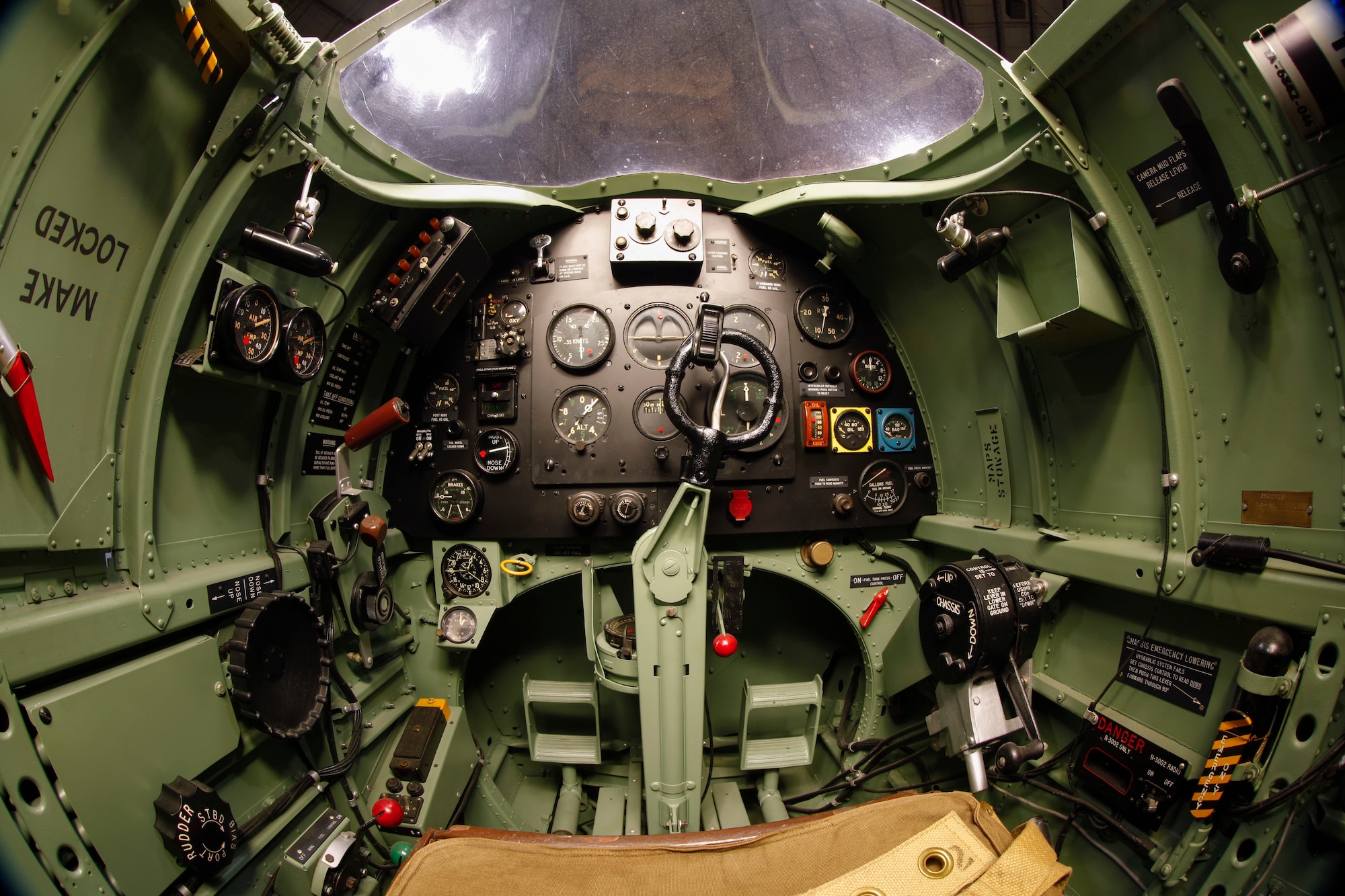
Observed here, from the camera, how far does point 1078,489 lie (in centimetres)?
242

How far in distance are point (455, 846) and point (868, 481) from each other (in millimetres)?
2505

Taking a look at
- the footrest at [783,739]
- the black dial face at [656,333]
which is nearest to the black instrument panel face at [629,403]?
the black dial face at [656,333]

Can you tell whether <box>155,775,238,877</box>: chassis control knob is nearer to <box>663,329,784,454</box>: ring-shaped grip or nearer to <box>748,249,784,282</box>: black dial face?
<box>663,329,784,454</box>: ring-shaped grip

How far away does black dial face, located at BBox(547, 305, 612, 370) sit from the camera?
3.01 meters

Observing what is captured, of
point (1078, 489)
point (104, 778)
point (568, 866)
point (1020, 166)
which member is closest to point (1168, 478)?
point (1078, 489)

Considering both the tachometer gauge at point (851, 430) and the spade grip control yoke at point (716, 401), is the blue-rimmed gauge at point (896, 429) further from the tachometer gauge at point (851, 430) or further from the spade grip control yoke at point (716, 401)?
the spade grip control yoke at point (716, 401)

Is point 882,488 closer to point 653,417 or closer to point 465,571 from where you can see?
point 653,417

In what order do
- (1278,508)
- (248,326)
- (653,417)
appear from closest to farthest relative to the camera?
1. (1278,508)
2. (248,326)
3. (653,417)

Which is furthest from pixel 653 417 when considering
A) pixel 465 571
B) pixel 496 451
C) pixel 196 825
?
pixel 196 825

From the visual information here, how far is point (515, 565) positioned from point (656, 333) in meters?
1.48

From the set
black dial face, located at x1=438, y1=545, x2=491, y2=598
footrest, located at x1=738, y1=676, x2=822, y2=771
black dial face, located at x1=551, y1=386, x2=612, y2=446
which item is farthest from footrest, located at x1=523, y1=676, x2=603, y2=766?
black dial face, located at x1=551, y1=386, x2=612, y2=446

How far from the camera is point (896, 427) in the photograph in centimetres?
321

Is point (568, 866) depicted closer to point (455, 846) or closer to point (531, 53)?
point (455, 846)

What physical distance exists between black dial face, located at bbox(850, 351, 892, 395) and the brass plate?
1643 mm
